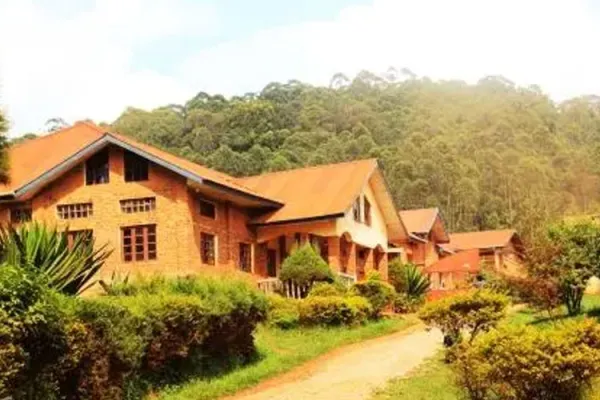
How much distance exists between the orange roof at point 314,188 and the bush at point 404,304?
3.87 metres

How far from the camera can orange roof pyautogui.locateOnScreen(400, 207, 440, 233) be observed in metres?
49.5

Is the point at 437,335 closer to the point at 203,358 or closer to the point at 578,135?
the point at 203,358

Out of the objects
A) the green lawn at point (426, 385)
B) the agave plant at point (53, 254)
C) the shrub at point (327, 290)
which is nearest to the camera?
the agave plant at point (53, 254)

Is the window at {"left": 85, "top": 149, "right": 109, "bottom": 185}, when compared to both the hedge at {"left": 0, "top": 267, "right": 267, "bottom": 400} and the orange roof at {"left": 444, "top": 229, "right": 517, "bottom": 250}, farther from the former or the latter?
the orange roof at {"left": 444, "top": 229, "right": 517, "bottom": 250}

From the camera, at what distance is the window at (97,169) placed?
3278 cm

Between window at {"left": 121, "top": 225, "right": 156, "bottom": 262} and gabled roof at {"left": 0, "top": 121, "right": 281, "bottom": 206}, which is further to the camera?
window at {"left": 121, "top": 225, "right": 156, "bottom": 262}

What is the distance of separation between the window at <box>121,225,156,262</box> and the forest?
2656 cm

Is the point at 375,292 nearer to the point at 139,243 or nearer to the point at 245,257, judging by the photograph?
the point at 245,257

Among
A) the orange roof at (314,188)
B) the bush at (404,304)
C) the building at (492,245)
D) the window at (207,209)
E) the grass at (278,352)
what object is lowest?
the grass at (278,352)

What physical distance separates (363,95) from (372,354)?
228 feet

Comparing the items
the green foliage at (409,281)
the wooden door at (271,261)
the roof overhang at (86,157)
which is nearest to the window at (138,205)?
the roof overhang at (86,157)

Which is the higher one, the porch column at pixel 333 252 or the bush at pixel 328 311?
the porch column at pixel 333 252

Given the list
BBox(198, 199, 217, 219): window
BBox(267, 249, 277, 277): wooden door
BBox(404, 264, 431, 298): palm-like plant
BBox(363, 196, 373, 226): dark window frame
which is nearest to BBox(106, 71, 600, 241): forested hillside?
BBox(363, 196, 373, 226): dark window frame

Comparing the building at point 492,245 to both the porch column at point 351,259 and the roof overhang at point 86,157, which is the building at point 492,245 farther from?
the roof overhang at point 86,157
